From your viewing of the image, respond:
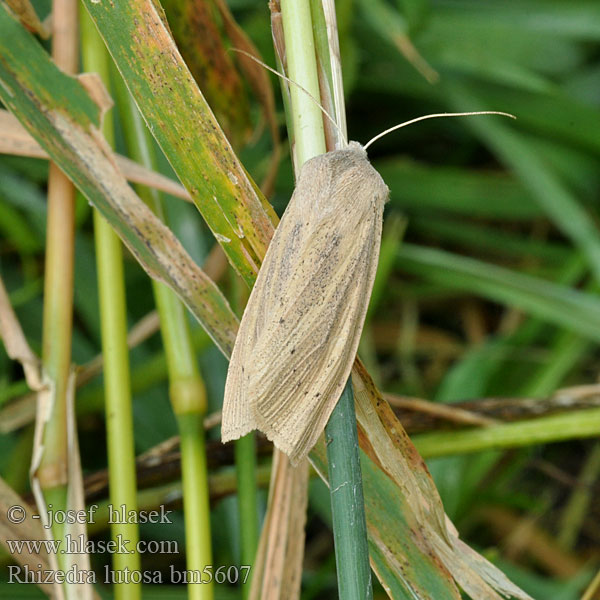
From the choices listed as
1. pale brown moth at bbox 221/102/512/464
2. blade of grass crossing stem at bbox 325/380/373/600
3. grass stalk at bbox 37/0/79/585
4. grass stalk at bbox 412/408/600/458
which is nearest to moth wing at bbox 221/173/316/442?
pale brown moth at bbox 221/102/512/464

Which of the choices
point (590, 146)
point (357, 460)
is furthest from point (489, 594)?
point (590, 146)

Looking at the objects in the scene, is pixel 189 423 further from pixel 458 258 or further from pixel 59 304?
pixel 458 258

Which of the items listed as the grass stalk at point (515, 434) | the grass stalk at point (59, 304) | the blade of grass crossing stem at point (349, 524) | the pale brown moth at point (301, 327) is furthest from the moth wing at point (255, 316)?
the grass stalk at point (515, 434)

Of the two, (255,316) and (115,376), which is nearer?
(255,316)

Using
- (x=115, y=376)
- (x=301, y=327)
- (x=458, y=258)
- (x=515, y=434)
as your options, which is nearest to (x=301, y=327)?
(x=301, y=327)

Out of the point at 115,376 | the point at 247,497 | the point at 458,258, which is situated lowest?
the point at 247,497

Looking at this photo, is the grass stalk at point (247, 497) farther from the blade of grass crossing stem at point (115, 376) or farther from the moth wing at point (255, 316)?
the moth wing at point (255, 316)

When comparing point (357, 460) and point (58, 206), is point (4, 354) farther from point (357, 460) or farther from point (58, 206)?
point (357, 460)
